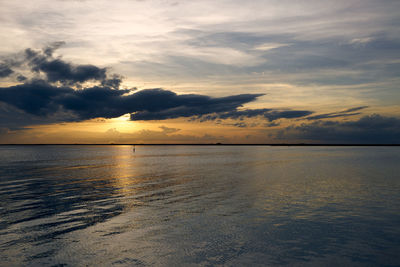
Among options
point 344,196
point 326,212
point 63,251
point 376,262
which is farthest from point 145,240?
point 344,196

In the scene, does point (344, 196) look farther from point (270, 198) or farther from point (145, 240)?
point (145, 240)

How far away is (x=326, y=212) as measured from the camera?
76.9 feet

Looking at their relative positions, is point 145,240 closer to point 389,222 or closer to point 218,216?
point 218,216

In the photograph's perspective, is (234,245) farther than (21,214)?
No

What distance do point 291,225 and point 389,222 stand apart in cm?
704

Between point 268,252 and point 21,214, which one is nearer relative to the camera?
point 268,252

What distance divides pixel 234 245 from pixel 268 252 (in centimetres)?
185

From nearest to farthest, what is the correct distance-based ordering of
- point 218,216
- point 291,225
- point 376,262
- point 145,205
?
point 376,262, point 291,225, point 218,216, point 145,205

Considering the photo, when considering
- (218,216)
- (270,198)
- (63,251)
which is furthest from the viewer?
(270,198)

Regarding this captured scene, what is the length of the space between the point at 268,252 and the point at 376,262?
4866 mm

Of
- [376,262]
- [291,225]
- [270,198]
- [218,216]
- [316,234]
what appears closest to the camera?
[376,262]

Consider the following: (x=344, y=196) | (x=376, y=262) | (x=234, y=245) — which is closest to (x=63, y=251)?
(x=234, y=245)

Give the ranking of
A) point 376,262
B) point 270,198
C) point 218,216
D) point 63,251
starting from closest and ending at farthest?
point 376,262, point 63,251, point 218,216, point 270,198

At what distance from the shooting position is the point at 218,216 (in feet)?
72.5
